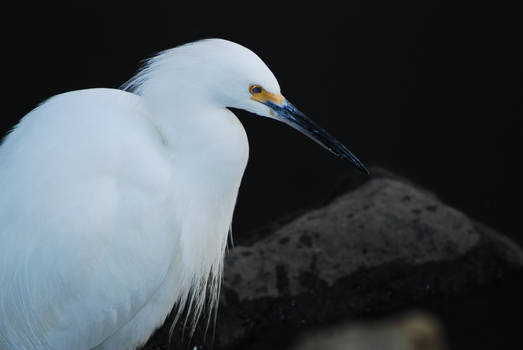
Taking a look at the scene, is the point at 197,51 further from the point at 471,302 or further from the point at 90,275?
the point at 471,302

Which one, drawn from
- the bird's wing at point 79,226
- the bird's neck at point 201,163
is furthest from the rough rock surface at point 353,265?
the bird's wing at point 79,226

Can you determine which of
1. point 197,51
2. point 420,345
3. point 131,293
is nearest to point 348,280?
point 420,345

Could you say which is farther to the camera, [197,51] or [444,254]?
[444,254]

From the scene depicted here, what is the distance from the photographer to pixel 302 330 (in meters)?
2.53

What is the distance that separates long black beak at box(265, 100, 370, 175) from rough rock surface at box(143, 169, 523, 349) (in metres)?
0.78

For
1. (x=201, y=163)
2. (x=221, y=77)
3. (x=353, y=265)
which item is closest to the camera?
(x=221, y=77)

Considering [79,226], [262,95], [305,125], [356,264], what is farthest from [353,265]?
[79,226]

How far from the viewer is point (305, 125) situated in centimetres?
168

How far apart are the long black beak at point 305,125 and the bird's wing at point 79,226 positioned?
307mm

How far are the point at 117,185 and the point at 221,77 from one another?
1.14 feet

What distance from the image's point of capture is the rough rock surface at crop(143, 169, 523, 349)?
8.00 feet

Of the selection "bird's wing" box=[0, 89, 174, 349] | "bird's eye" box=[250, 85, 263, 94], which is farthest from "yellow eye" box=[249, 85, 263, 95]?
"bird's wing" box=[0, 89, 174, 349]

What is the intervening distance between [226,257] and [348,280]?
45 centimetres

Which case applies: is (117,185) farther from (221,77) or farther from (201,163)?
(221,77)
